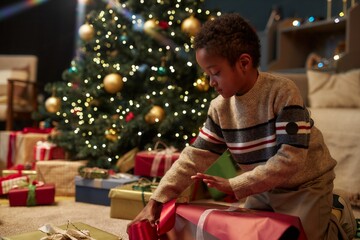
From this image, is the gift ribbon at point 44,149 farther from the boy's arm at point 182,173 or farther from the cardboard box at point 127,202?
Answer: the boy's arm at point 182,173

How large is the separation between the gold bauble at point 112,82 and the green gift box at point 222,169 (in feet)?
2.47

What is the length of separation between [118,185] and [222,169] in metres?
0.49

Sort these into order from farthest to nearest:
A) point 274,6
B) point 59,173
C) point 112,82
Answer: point 274,6 → point 112,82 → point 59,173

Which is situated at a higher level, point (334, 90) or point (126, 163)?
point (334, 90)

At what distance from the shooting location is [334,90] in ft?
8.29

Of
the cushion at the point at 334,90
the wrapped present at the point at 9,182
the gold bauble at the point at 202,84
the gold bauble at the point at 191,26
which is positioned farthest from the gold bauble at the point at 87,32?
the cushion at the point at 334,90

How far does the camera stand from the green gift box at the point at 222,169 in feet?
6.79

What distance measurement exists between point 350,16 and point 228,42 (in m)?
2.08

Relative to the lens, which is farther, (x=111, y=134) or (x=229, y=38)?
(x=111, y=134)

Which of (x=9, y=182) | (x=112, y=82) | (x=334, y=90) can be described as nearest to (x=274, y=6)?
(x=334, y=90)

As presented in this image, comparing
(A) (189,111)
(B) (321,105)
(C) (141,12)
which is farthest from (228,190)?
(C) (141,12)

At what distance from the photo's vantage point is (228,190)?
1.11m

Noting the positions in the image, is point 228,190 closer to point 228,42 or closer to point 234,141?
point 234,141

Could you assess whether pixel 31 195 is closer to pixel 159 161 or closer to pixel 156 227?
pixel 159 161
